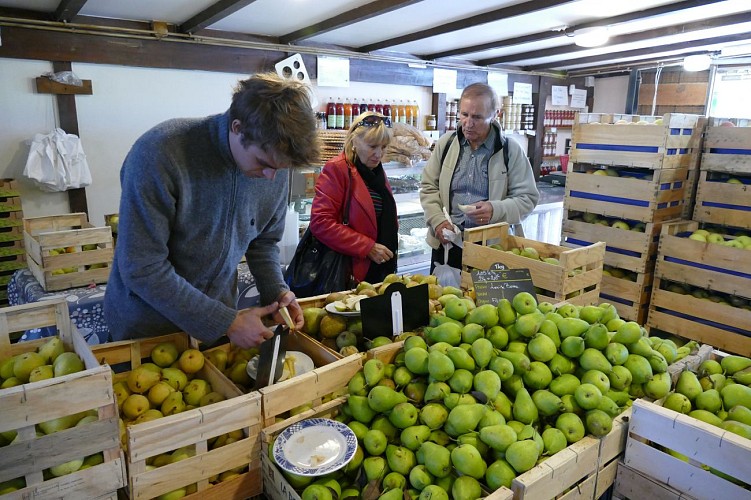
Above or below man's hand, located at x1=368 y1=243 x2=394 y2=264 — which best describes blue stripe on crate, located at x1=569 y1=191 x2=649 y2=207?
above

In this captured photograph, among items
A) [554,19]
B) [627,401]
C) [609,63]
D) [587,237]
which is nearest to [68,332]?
[627,401]

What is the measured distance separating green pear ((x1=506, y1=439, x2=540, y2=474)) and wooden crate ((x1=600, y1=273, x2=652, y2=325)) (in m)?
2.77

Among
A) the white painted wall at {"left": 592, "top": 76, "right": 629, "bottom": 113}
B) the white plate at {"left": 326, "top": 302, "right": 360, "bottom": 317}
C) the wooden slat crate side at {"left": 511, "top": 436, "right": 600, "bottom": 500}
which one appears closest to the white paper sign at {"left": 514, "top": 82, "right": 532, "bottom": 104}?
the white painted wall at {"left": 592, "top": 76, "right": 629, "bottom": 113}

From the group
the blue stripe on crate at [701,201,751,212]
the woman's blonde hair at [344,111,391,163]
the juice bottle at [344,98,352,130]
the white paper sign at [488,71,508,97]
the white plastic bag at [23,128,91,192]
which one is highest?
the white paper sign at [488,71,508,97]

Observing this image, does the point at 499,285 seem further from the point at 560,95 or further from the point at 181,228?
the point at 560,95

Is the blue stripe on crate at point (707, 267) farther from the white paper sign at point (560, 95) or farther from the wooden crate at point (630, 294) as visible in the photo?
the white paper sign at point (560, 95)

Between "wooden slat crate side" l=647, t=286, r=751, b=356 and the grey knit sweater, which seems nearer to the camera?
the grey knit sweater

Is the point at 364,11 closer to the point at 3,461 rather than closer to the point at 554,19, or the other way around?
the point at 554,19

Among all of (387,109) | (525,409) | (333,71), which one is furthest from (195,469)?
(387,109)

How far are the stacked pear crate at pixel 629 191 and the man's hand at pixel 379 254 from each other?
1.84m

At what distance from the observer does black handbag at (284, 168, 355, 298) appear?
286cm

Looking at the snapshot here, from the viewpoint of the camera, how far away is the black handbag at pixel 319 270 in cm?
286

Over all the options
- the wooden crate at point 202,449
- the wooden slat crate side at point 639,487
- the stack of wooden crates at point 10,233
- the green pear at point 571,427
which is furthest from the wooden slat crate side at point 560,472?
the stack of wooden crates at point 10,233

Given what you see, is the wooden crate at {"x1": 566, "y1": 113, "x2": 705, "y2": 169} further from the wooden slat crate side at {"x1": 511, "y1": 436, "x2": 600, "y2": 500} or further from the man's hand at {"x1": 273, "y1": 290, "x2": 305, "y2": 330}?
the man's hand at {"x1": 273, "y1": 290, "x2": 305, "y2": 330}
